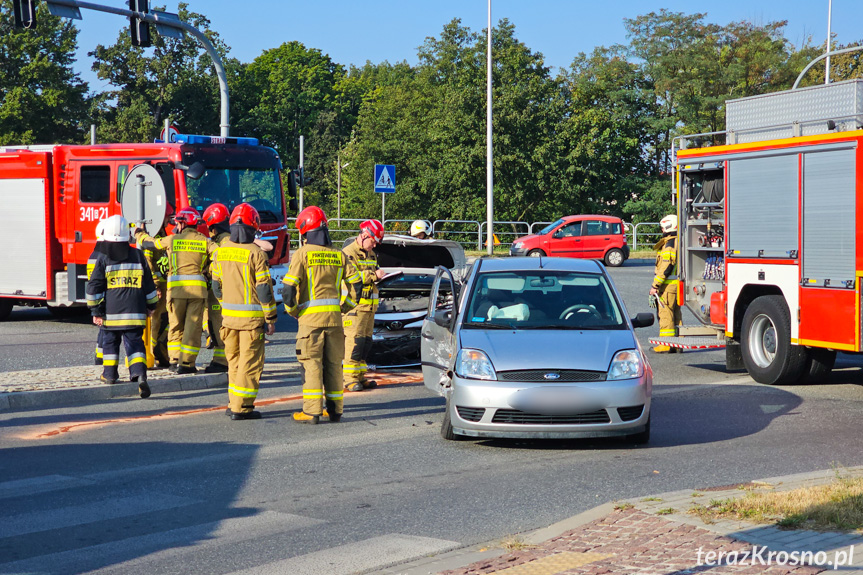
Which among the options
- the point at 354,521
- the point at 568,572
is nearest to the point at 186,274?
the point at 354,521

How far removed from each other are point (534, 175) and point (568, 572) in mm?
45472

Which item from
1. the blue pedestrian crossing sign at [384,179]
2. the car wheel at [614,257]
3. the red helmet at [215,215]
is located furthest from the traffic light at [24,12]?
the car wheel at [614,257]

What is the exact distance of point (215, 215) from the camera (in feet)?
39.6

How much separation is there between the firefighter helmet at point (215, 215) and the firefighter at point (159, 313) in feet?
3.42

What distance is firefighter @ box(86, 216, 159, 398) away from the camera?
10953 mm

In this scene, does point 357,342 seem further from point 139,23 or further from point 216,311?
point 139,23

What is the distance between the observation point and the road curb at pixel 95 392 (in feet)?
34.7

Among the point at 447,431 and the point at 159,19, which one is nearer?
the point at 447,431

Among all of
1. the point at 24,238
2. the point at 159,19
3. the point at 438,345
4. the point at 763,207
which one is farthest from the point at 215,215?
the point at 159,19

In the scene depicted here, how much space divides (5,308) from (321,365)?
13044mm

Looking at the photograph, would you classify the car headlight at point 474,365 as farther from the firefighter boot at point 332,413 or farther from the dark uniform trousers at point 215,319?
the dark uniform trousers at point 215,319

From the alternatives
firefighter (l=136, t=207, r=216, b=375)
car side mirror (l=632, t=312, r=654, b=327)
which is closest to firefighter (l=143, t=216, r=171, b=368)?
firefighter (l=136, t=207, r=216, b=375)

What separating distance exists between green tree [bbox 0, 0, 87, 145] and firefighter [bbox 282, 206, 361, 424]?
193 ft

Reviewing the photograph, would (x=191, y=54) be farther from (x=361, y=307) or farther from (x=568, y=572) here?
(x=568, y=572)
